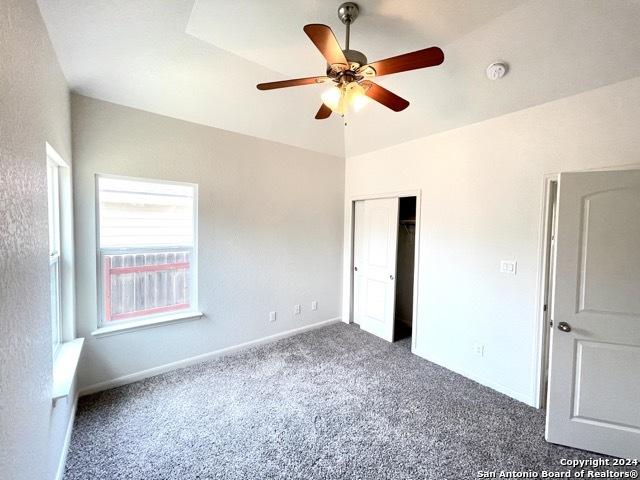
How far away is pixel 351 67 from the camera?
5.00 ft

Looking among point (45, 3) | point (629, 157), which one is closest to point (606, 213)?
point (629, 157)

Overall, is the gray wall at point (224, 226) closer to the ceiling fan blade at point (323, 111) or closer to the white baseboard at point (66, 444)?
the white baseboard at point (66, 444)

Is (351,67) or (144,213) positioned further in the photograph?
(144,213)

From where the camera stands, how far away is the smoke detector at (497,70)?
2.06m

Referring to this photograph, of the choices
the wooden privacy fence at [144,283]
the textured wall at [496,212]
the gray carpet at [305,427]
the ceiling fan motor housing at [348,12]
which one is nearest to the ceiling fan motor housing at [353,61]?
the ceiling fan motor housing at [348,12]

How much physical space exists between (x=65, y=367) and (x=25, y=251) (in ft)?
3.91

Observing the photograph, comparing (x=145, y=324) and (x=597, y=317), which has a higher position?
(x=597, y=317)

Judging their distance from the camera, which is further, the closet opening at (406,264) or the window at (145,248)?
the closet opening at (406,264)

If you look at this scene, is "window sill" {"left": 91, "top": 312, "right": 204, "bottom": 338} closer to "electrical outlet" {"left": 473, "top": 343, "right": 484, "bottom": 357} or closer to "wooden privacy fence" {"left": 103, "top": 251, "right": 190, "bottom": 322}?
"wooden privacy fence" {"left": 103, "top": 251, "right": 190, "bottom": 322}

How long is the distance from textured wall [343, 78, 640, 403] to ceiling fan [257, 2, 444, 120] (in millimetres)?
1316

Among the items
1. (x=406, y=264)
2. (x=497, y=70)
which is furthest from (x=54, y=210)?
(x=406, y=264)

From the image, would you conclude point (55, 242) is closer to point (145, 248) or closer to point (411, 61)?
point (145, 248)

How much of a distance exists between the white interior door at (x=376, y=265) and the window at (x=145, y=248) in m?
2.28

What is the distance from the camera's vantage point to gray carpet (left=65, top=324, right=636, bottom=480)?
1.72 m
